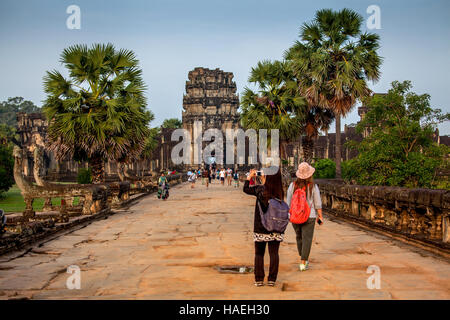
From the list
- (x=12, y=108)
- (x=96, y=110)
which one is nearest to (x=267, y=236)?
(x=96, y=110)

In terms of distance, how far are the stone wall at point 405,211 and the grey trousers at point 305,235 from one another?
222 cm

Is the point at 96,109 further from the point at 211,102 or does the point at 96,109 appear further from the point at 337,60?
the point at 211,102

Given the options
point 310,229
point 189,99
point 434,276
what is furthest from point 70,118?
point 189,99

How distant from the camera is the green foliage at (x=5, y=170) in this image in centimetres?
3134

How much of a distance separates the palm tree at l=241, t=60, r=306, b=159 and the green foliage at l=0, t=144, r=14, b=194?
1485 centimetres

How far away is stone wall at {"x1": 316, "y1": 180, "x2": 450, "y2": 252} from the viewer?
8.29 metres

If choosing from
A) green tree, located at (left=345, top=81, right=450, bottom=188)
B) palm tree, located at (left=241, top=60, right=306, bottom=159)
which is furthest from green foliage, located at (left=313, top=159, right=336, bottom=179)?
green tree, located at (left=345, top=81, right=450, bottom=188)

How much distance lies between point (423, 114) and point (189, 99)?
223 ft

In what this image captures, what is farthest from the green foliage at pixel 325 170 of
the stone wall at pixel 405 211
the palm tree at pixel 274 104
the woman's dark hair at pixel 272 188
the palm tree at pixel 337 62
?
the woman's dark hair at pixel 272 188

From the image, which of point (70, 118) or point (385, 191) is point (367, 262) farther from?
point (70, 118)

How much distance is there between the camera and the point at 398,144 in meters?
20.0

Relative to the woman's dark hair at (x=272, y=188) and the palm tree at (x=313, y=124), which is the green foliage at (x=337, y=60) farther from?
the woman's dark hair at (x=272, y=188)

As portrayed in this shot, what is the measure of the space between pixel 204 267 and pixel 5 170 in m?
28.2

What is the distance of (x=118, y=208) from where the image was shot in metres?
19.3
